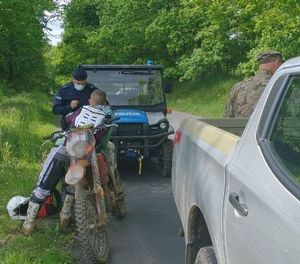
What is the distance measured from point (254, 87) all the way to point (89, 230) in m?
2.44

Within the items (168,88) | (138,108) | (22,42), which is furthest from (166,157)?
(22,42)

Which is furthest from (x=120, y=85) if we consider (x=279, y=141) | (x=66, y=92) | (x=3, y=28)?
(x=3, y=28)

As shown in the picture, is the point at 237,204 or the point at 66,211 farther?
the point at 66,211

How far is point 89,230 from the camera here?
4902 mm

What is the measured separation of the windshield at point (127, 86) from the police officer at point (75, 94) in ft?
9.94

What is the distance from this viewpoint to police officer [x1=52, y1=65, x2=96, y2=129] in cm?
660

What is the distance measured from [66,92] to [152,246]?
225 centimetres

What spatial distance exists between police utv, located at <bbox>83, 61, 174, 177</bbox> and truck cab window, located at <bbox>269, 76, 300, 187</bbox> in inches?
253

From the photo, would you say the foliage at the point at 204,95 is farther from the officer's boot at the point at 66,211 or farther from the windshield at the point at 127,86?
the officer's boot at the point at 66,211

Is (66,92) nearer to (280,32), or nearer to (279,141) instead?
(279,141)

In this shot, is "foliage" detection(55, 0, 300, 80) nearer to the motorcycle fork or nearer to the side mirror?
the side mirror

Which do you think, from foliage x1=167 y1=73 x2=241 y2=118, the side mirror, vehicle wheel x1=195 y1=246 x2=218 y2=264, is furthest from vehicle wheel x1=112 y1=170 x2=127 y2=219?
foliage x1=167 y1=73 x2=241 y2=118

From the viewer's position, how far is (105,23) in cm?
4375

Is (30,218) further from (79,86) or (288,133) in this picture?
(288,133)
